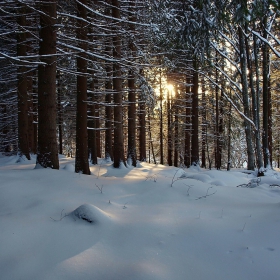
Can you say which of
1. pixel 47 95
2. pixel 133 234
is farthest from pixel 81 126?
pixel 133 234

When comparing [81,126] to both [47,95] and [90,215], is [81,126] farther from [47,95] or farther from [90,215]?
[90,215]

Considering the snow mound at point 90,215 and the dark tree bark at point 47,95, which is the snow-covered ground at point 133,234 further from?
the dark tree bark at point 47,95

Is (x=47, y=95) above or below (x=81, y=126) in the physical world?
above

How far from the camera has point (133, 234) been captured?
2.90 m

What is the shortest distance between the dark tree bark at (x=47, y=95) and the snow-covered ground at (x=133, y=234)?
1429 mm

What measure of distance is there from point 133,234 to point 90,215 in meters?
0.68

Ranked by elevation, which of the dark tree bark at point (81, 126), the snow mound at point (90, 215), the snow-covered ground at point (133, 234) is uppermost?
the dark tree bark at point (81, 126)

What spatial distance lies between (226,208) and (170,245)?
1.64m

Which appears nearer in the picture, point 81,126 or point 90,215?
point 90,215

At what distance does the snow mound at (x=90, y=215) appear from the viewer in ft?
10.3

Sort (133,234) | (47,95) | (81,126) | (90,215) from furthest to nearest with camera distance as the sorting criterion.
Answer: (81,126) < (47,95) < (90,215) < (133,234)

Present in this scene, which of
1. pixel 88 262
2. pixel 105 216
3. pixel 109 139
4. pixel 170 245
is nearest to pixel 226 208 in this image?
pixel 170 245

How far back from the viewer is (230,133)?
18703 millimetres

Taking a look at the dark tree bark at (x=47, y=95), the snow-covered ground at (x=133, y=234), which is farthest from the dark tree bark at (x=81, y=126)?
the snow-covered ground at (x=133, y=234)
